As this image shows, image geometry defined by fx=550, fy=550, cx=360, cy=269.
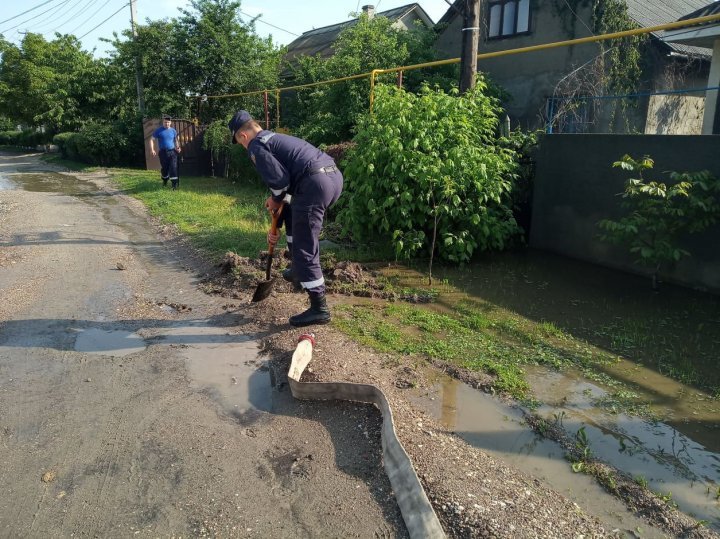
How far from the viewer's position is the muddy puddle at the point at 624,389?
2.99 m

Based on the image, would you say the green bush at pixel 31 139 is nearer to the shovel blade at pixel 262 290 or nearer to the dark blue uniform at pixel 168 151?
the dark blue uniform at pixel 168 151

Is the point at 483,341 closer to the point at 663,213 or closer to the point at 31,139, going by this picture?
the point at 663,213

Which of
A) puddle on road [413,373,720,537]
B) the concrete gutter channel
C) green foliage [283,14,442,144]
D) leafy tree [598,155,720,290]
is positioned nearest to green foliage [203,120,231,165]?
green foliage [283,14,442,144]

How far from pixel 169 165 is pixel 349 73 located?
5016 mm

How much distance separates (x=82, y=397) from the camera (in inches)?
143

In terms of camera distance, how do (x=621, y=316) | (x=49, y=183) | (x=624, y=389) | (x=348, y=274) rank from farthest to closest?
1. (x=49, y=183)
2. (x=348, y=274)
3. (x=621, y=316)
4. (x=624, y=389)

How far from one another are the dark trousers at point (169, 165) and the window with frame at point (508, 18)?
10028 millimetres

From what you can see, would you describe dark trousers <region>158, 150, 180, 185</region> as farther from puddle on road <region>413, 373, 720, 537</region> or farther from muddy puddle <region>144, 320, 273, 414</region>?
puddle on road <region>413, 373, 720, 537</region>

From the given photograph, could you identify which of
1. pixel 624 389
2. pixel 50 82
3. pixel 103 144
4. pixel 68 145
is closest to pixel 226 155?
pixel 103 144

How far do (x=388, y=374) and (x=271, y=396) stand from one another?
33.6 inches

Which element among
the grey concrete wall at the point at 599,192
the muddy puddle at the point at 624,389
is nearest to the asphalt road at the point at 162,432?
the muddy puddle at the point at 624,389

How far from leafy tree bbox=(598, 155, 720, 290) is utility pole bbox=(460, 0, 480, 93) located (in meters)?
2.41

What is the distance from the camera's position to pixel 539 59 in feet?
49.0

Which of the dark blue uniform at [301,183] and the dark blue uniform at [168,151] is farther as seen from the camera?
the dark blue uniform at [168,151]
